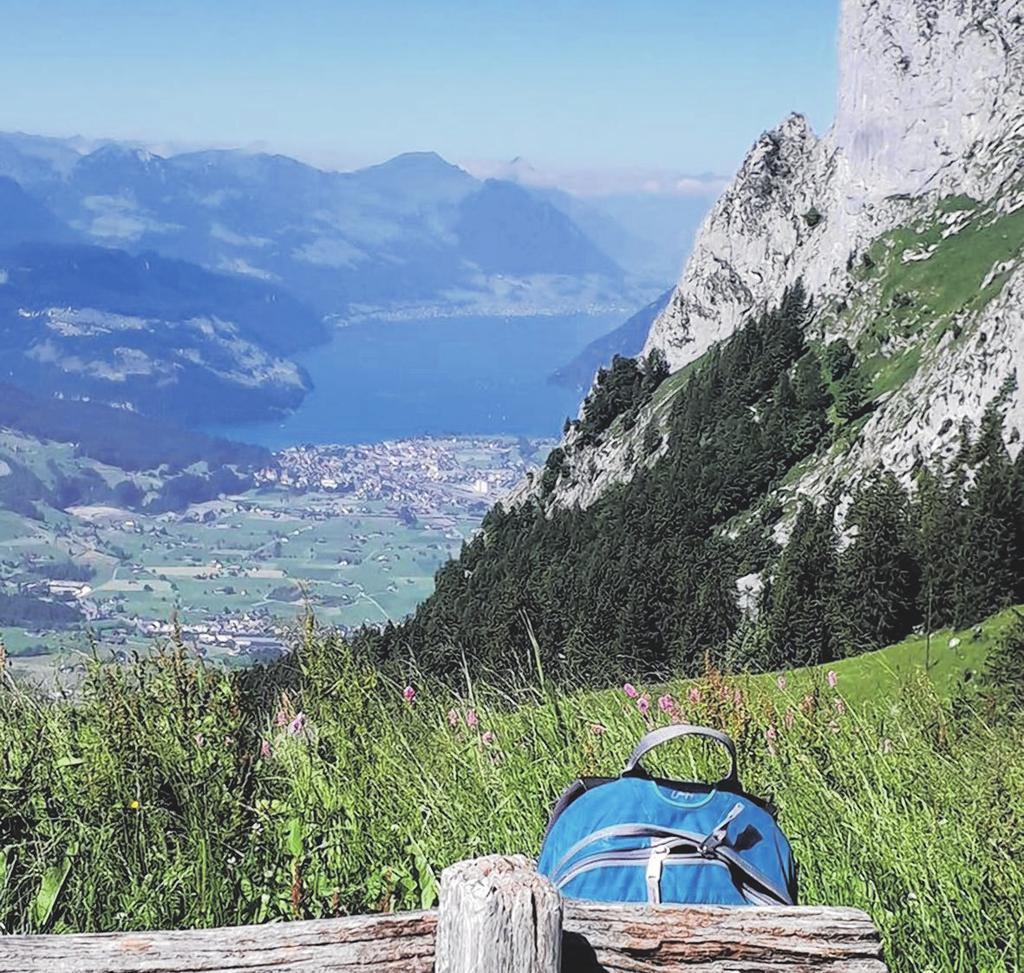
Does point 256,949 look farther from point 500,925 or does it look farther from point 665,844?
point 665,844

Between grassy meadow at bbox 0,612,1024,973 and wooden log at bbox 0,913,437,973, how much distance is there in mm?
1115

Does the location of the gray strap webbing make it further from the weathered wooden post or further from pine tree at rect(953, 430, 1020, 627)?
pine tree at rect(953, 430, 1020, 627)

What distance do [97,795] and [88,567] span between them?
17670 cm

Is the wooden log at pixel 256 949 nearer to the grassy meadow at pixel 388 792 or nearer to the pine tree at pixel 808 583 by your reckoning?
the grassy meadow at pixel 388 792

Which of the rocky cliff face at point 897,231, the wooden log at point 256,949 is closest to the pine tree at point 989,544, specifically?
the rocky cliff face at point 897,231

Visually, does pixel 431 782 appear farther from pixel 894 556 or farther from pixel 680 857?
pixel 894 556

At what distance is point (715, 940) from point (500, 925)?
46 cm

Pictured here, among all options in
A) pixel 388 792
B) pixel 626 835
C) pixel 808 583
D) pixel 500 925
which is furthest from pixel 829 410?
pixel 500 925

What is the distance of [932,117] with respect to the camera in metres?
107

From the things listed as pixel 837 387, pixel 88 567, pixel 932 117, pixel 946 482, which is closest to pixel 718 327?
pixel 932 117

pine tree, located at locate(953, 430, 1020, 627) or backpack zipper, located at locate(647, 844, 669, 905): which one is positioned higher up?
pine tree, located at locate(953, 430, 1020, 627)

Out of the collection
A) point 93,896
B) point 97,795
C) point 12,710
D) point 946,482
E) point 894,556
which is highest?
point 946,482

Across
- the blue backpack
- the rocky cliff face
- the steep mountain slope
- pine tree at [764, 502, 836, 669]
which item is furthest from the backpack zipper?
the rocky cliff face

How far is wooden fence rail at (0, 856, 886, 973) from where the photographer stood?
5.86 feet
